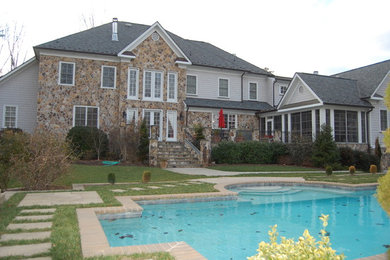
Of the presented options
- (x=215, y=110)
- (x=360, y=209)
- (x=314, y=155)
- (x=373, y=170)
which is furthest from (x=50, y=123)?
(x=373, y=170)

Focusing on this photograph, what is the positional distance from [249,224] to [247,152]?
13.1 metres

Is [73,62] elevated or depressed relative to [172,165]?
elevated

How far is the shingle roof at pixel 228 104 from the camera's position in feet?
74.3

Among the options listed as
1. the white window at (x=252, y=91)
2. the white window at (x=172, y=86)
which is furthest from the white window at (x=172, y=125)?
the white window at (x=252, y=91)

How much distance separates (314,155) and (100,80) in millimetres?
14853

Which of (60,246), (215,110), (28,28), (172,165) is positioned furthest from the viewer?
(28,28)

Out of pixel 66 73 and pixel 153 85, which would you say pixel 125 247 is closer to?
pixel 153 85

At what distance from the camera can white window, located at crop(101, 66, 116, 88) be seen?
2119cm

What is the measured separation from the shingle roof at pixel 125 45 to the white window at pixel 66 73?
103cm

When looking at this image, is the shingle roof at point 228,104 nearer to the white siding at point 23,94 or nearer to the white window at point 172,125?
the white window at point 172,125

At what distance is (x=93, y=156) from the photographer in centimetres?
1827

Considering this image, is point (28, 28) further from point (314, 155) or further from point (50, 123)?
point (314, 155)

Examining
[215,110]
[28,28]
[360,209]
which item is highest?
[28,28]

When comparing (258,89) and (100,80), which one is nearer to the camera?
(100,80)
